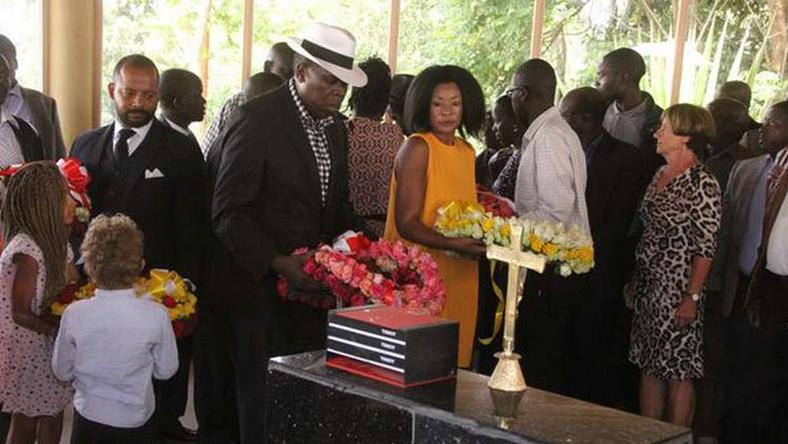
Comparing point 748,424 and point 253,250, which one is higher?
point 253,250

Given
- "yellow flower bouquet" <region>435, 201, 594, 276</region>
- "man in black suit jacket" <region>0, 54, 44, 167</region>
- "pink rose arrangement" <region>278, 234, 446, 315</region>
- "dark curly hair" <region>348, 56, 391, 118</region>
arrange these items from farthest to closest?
"dark curly hair" <region>348, 56, 391, 118</region> → "man in black suit jacket" <region>0, 54, 44, 167</region> → "pink rose arrangement" <region>278, 234, 446, 315</region> → "yellow flower bouquet" <region>435, 201, 594, 276</region>

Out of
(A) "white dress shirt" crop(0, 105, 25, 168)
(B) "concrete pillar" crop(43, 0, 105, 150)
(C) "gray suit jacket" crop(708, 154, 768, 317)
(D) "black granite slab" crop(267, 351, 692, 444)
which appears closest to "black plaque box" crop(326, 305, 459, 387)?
(D) "black granite slab" crop(267, 351, 692, 444)

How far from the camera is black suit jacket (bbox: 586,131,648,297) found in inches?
202

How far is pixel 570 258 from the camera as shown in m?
2.72

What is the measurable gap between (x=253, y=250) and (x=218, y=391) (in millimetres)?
881

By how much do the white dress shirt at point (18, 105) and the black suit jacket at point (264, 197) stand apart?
194 centimetres

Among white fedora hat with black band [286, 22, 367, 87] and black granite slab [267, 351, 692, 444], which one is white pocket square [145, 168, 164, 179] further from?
black granite slab [267, 351, 692, 444]

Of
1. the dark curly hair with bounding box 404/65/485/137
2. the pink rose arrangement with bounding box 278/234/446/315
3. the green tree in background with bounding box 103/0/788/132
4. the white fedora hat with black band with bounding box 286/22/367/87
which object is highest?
the green tree in background with bounding box 103/0/788/132

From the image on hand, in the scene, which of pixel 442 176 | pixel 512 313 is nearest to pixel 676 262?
pixel 442 176

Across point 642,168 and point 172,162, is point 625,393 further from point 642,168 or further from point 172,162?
point 172,162

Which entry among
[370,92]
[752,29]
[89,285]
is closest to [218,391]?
[89,285]

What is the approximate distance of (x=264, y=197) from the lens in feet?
11.9

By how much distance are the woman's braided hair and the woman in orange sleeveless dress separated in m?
1.28

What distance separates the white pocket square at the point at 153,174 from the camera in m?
4.18
